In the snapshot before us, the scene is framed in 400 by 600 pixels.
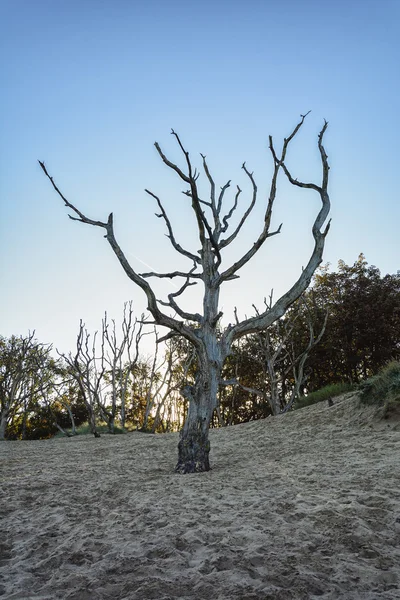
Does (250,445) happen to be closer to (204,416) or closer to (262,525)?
(204,416)

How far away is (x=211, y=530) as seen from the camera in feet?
9.48

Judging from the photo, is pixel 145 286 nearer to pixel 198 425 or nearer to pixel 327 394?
pixel 198 425

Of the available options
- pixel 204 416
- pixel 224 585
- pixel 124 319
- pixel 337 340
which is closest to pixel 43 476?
pixel 204 416

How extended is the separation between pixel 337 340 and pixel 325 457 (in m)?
12.4

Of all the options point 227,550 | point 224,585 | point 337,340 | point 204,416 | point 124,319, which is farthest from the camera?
point 337,340

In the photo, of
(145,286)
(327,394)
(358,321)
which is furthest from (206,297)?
(358,321)

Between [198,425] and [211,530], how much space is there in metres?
2.63

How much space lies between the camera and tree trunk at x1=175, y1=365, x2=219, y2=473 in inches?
211

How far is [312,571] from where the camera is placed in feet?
7.29

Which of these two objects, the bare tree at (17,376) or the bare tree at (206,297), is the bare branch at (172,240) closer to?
the bare tree at (206,297)

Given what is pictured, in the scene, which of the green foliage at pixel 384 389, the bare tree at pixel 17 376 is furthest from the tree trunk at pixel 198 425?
the bare tree at pixel 17 376

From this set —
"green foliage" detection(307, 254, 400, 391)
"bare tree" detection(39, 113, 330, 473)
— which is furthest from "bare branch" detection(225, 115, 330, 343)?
"green foliage" detection(307, 254, 400, 391)

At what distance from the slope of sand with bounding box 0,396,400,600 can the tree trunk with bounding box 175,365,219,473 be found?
0.27 m

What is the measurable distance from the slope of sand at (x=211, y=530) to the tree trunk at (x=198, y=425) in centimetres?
27
